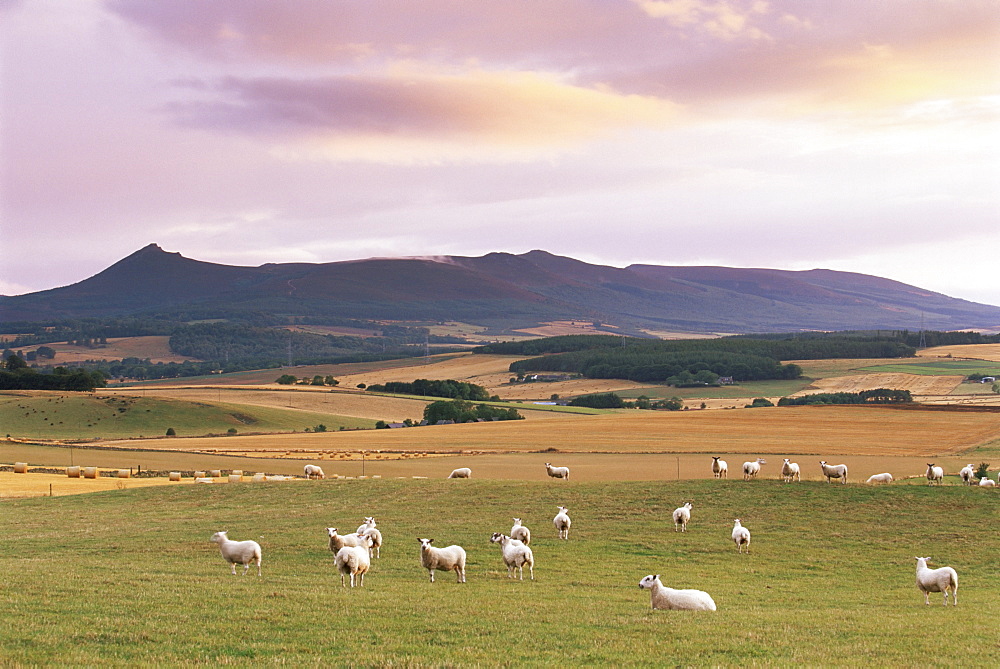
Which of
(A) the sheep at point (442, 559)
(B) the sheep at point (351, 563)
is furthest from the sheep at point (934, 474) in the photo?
(B) the sheep at point (351, 563)

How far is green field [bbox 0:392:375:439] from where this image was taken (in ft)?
302

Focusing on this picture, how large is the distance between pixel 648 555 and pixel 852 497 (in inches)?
439

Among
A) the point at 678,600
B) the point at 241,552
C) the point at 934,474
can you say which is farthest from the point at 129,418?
the point at 678,600

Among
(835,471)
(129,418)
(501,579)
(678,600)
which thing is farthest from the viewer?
(129,418)

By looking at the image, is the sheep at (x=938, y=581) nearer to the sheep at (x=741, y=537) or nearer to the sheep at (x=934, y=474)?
the sheep at (x=741, y=537)

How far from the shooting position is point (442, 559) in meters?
19.8

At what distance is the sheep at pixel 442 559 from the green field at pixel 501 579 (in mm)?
349

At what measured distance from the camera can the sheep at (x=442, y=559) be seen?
19.8 meters

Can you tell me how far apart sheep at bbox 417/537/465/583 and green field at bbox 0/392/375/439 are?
3072 inches

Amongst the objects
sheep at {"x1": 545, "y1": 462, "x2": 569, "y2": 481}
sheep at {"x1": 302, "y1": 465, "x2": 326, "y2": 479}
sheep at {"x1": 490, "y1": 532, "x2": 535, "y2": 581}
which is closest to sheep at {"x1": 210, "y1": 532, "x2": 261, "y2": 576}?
sheep at {"x1": 490, "y1": 532, "x2": 535, "y2": 581}

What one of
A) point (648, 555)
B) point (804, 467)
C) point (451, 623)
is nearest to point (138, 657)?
point (451, 623)

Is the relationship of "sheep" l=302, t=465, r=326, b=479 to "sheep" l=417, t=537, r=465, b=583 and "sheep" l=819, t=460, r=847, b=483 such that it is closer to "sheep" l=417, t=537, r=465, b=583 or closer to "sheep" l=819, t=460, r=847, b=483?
"sheep" l=819, t=460, r=847, b=483

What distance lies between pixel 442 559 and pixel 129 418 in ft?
280

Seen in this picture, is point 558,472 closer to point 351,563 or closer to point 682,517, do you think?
point 682,517
